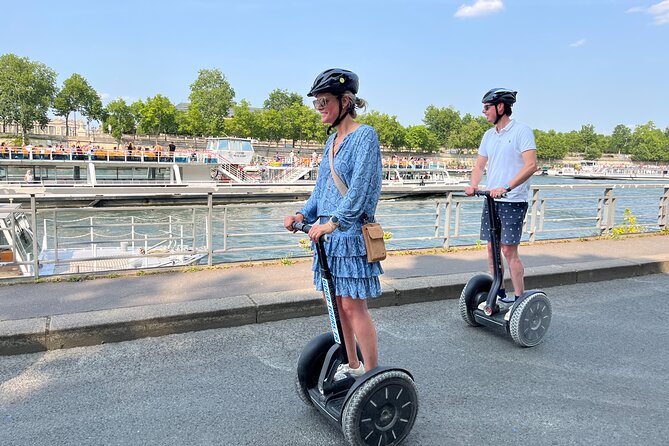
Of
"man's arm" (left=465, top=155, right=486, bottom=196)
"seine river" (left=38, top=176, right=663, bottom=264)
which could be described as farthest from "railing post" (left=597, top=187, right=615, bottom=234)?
"man's arm" (left=465, top=155, right=486, bottom=196)

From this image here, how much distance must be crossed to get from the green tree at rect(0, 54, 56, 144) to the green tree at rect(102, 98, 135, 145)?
8.81 m

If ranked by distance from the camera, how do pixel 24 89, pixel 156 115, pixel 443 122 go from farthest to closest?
pixel 443 122, pixel 156 115, pixel 24 89

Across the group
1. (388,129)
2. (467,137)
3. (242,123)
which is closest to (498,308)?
(242,123)

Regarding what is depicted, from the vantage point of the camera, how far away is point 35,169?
36.6m

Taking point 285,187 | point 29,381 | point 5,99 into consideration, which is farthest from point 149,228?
point 5,99

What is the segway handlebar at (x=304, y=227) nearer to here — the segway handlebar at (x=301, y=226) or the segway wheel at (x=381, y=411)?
the segway handlebar at (x=301, y=226)

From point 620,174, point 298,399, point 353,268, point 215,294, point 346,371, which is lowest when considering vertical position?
point 298,399

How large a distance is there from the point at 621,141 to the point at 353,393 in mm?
170477

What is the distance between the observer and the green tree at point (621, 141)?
146 metres

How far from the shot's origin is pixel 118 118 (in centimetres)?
8231

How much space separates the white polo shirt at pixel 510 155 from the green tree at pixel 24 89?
84.1 meters

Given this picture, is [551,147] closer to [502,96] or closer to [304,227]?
[502,96]

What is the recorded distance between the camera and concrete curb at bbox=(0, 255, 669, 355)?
3.85 m

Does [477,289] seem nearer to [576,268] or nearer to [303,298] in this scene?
[303,298]
